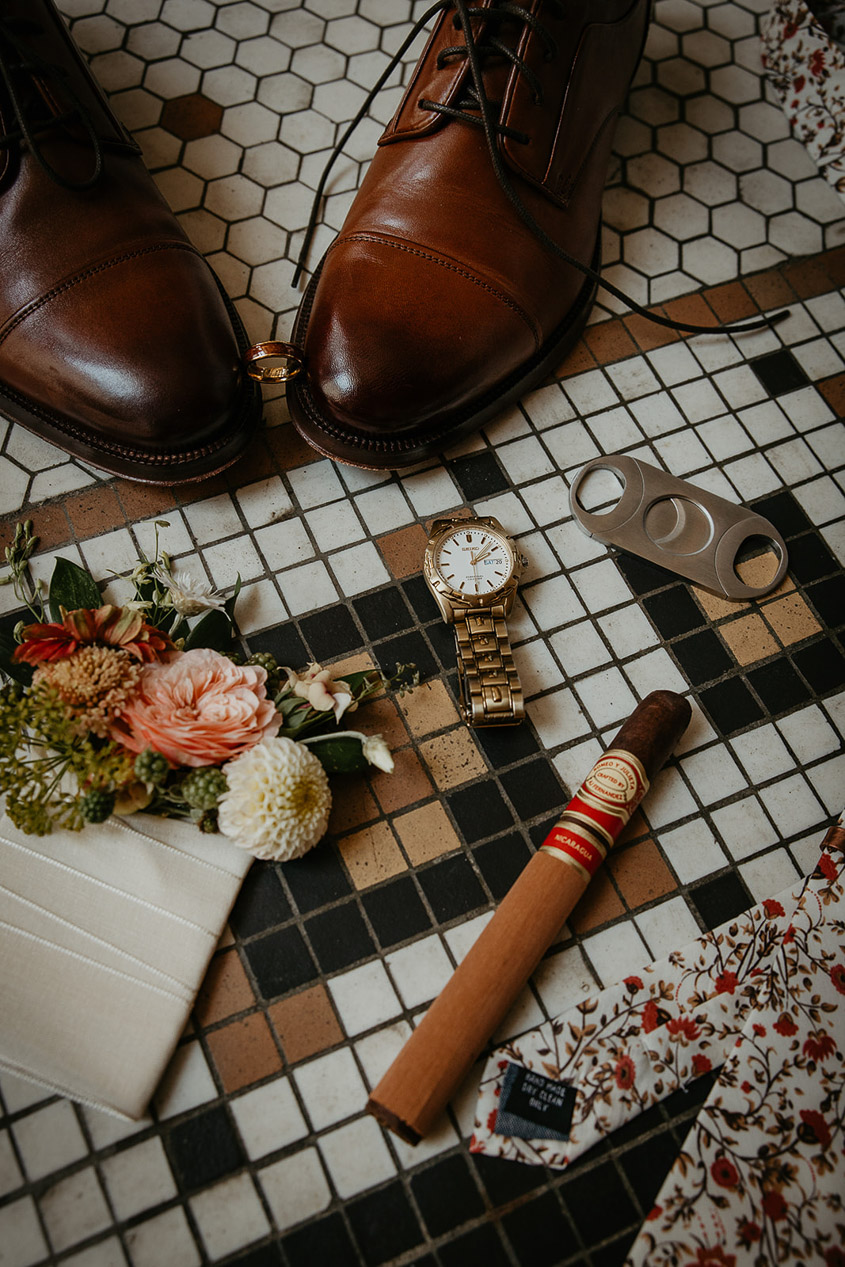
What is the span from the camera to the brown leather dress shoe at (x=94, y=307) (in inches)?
34.7

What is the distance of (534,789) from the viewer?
90 centimetres

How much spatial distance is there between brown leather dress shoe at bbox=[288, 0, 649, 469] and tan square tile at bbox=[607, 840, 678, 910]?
1.70ft

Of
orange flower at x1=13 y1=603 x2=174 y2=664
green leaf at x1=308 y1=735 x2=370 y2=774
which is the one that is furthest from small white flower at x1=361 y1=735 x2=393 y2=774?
orange flower at x1=13 y1=603 x2=174 y2=664

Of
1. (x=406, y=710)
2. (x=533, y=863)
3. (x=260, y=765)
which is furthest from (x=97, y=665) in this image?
(x=533, y=863)

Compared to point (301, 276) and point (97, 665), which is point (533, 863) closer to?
point (97, 665)

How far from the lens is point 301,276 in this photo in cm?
113

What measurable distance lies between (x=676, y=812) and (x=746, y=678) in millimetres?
192

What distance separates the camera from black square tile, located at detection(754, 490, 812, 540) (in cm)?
105

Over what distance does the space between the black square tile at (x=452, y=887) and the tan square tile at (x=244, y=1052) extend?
203 mm

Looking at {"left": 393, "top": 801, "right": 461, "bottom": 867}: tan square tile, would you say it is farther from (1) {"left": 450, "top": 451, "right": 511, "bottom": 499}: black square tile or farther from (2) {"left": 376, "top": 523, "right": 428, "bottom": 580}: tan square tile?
(1) {"left": 450, "top": 451, "right": 511, "bottom": 499}: black square tile

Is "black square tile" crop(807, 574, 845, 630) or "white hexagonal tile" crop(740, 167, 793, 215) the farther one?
"white hexagonal tile" crop(740, 167, 793, 215)

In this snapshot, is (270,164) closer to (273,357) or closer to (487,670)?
(273,357)

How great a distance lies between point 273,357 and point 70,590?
35cm

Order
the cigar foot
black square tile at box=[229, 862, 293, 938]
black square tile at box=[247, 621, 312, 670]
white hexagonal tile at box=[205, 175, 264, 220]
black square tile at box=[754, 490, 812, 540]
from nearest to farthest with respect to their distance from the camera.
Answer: the cigar foot → black square tile at box=[229, 862, 293, 938] → black square tile at box=[247, 621, 312, 670] → black square tile at box=[754, 490, 812, 540] → white hexagonal tile at box=[205, 175, 264, 220]
